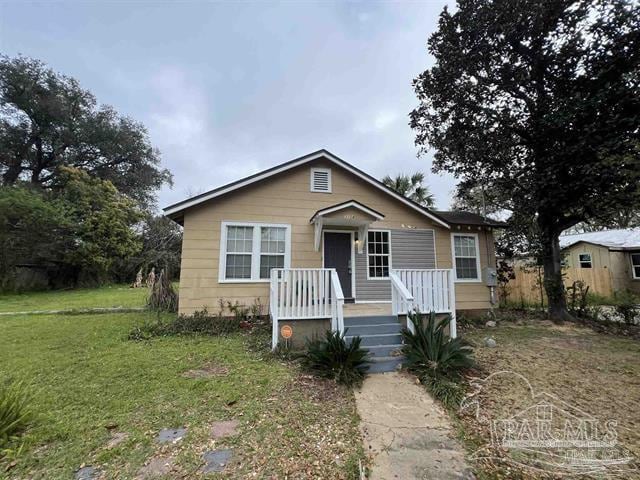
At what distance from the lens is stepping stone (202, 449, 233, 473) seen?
242 cm

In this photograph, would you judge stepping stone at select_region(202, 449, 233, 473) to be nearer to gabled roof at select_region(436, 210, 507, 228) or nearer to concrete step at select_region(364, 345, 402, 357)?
concrete step at select_region(364, 345, 402, 357)

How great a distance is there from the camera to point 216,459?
2541 mm

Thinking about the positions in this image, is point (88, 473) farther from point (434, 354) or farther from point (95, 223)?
point (95, 223)

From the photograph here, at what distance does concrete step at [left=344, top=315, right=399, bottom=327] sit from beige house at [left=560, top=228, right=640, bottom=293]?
44.3 ft

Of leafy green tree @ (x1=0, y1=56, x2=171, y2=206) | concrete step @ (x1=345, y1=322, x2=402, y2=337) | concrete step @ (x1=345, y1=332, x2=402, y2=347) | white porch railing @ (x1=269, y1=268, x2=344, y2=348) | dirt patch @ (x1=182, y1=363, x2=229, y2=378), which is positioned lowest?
dirt patch @ (x1=182, y1=363, x2=229, y2=378)

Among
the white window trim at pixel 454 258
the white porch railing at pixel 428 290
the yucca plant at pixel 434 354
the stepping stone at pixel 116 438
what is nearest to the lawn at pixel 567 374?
the yucca plant at pixel 434 354

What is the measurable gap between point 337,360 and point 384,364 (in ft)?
2.99

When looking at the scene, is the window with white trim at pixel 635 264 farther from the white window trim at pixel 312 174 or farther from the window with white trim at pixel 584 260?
the white window trim at pixel 312 174

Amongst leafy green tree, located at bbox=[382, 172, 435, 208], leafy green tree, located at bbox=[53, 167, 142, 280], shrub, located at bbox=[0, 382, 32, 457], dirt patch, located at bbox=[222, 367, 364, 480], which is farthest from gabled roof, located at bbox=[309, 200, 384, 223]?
leafy green tree, located at bbox=[53, 167, 142, 280]

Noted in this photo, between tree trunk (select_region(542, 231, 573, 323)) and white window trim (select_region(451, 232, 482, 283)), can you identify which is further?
white window trim (select_region(451, 232, 482, 283))

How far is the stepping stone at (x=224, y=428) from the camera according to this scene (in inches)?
115

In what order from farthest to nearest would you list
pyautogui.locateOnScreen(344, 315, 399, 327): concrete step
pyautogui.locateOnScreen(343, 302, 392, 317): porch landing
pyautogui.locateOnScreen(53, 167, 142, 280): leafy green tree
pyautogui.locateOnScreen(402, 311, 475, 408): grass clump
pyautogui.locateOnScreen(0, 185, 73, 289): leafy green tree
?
pyautogui.locateOnScreen(53, 167, 142, 280): leafy green tree → pyautogui.locateOnScreen(0, 185, 73, 289): leafy green tree → pyautogui.locateOnScreen(343, 302, 392, 317): porch landing → pyautogui.locateOnScreen(344, 315, 399, 327): concrete step → pyautogui.locateOnScreen(402, 311, 475, 408): grass clump

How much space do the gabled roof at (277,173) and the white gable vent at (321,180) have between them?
1.18 feet

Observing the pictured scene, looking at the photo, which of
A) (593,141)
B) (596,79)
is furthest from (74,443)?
(596,79)
